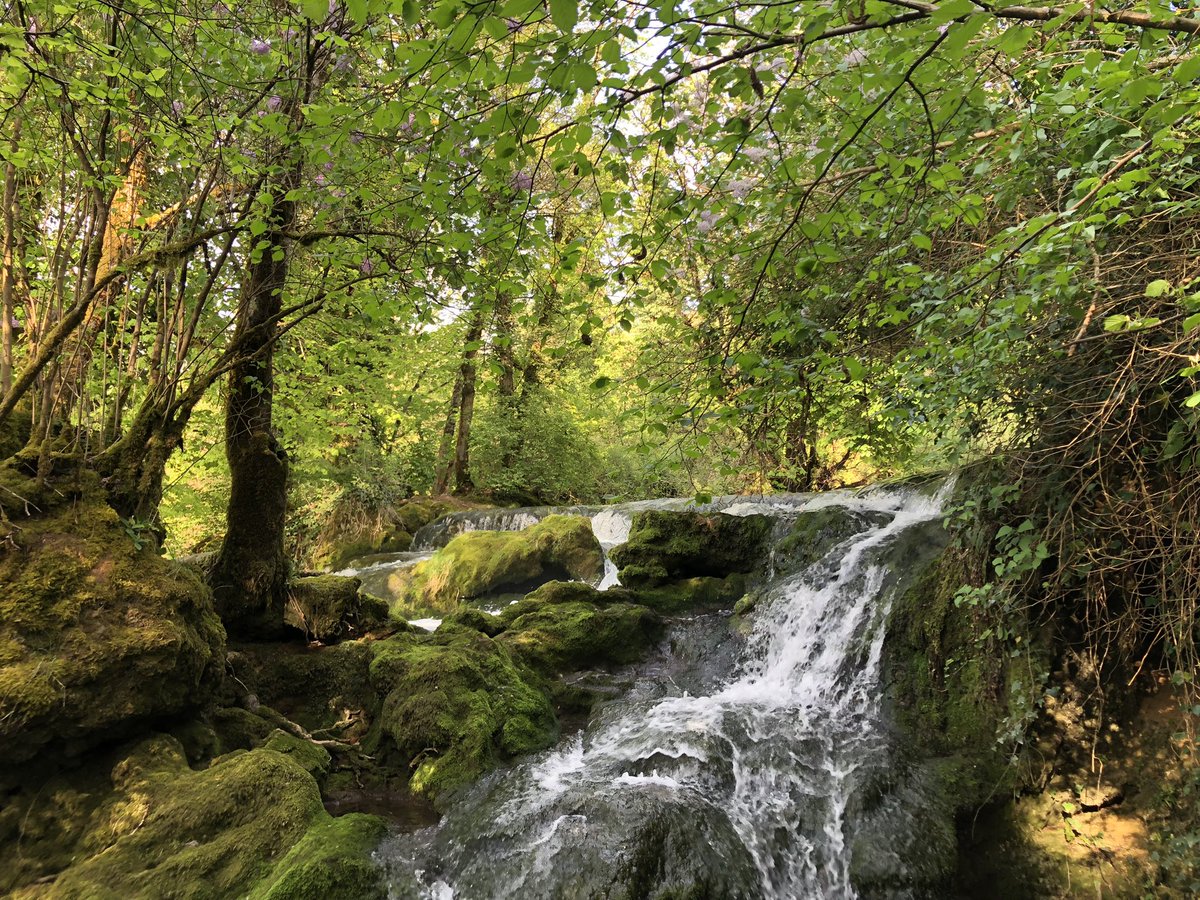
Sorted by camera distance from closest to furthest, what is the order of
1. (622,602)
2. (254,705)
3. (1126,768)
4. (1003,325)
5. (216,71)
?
1. (1003,325)
2. (1126,768)
3. (216,71)
4. (254,705)
5. (622,602)

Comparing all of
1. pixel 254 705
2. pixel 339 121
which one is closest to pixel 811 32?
pixel 339 121

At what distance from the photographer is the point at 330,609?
20.4 ft

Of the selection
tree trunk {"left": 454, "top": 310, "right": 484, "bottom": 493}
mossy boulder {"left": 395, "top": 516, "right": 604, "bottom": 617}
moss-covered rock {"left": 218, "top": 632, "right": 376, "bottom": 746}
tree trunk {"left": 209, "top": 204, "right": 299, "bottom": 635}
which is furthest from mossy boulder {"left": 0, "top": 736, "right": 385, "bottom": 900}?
tree trunk {"left": 454, "top": 310, "right": 484, "bottom": 493}

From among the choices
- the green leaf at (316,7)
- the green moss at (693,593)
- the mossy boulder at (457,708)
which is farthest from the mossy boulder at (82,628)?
the green moss at (693,593)

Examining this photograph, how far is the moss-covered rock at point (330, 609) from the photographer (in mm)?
5973

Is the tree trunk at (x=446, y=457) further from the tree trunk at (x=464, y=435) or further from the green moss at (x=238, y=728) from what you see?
the green moss at (x=238, y=728)

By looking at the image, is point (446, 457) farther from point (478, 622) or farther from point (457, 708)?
point (457, 708)

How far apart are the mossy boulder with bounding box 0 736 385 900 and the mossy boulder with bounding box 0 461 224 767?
0.26m

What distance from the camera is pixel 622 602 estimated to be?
7.92m

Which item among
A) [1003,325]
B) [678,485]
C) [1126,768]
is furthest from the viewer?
[678,485]

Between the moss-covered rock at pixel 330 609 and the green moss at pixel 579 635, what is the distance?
1.45 metres

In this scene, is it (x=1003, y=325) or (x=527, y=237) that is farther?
(x=527, y=237)

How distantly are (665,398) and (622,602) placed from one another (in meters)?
5.10

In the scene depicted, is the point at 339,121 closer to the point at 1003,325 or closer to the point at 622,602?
the point at 1003,325
